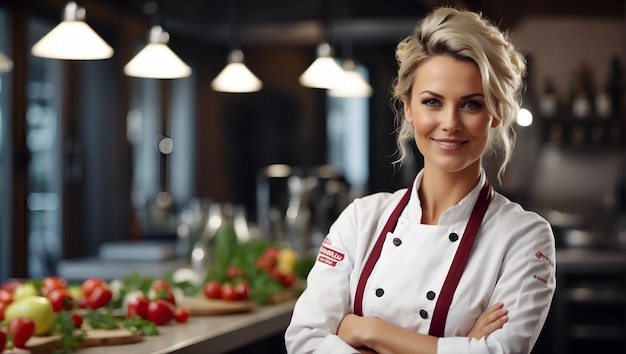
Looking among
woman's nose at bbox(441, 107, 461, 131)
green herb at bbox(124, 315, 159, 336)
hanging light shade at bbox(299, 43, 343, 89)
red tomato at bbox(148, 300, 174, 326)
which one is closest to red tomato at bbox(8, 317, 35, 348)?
green herb at bbox(124, 315, 159, 336)

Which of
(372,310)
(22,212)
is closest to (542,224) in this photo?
(372,310)

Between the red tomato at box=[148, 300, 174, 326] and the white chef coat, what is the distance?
3.50ft

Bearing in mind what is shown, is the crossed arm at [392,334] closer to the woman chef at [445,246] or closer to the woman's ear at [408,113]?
the woman chef at [445,246]

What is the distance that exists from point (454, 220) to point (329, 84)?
255cm

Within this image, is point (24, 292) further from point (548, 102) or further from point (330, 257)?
point (548, 102)

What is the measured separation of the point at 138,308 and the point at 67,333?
0.46 m

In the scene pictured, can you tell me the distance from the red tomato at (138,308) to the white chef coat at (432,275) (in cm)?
107

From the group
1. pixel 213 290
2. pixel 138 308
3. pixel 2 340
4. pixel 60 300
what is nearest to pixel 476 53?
pixel 2 340

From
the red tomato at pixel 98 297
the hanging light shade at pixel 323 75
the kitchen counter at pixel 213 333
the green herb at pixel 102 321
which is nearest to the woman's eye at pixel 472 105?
the kitchen counter at pixel 213 333

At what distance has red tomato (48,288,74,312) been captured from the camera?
336cm

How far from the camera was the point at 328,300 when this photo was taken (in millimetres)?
2475

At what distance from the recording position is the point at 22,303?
308cm

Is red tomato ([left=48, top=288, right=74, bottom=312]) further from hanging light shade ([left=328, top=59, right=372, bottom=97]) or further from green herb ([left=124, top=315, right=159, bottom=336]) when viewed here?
hanging light shade ([left=328, top=59, right=372, bottom=97])

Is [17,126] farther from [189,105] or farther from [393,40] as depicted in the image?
[393,40]
